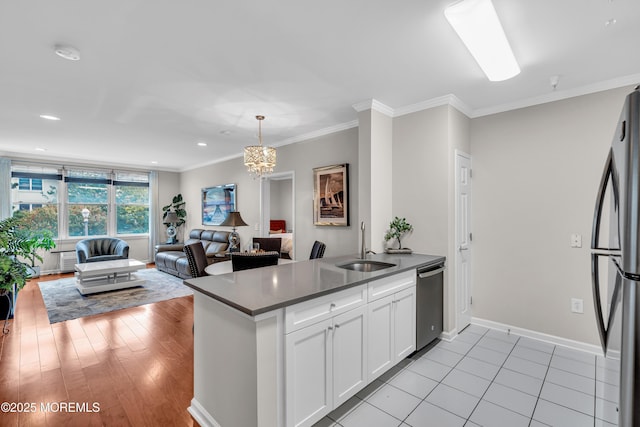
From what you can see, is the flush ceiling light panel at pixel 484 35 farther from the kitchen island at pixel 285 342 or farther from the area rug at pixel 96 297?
the area rug at pixel 96 297

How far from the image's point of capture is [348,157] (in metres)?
4.07

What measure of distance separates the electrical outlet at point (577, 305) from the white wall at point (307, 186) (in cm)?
232

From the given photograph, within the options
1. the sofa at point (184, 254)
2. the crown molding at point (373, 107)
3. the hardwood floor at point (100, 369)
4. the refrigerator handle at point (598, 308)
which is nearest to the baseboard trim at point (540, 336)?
the refrigerator handle at point (598, 308)

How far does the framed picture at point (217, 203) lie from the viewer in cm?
634

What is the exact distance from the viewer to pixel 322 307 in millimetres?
1780

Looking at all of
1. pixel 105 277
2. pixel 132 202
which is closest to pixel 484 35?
pixel 105 277

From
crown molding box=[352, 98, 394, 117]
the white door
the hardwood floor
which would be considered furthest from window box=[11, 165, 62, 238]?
the white door

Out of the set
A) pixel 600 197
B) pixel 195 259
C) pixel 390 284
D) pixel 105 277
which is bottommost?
pixel 105 277

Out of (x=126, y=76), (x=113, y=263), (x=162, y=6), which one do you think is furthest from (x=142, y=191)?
(x=162, y=6)

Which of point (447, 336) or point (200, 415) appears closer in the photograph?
point (200, 415)

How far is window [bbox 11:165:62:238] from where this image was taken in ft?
20.2

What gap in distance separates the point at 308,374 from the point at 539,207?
2.96m

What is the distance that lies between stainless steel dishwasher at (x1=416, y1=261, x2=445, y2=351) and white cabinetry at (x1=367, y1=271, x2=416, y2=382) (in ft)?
0.26

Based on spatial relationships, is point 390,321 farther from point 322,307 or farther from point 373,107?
point 373,107
